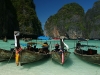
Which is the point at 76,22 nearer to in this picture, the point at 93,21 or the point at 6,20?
the point at 93,21

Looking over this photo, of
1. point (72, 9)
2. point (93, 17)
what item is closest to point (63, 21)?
point (72, 9)

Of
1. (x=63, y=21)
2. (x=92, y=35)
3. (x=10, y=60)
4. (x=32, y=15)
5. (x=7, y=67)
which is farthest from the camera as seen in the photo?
(x=63, y=21)

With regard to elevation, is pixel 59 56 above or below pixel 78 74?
above

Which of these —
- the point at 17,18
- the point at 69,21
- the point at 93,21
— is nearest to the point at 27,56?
the point at 17,18

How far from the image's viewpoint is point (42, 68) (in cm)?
1253

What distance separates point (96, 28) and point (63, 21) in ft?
104

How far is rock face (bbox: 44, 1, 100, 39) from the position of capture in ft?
417

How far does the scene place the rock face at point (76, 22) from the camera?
127 meters

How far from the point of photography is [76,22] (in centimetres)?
13512

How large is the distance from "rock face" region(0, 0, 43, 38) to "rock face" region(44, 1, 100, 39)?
4321 centimetres

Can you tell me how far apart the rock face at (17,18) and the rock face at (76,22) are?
4321cm

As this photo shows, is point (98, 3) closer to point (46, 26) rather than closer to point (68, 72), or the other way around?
point (46, 26)

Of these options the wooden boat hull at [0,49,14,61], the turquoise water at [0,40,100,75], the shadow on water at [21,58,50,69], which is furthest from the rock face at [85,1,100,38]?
the wooden boat hull at [0,49,14,61]

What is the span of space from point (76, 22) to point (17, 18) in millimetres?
61177
